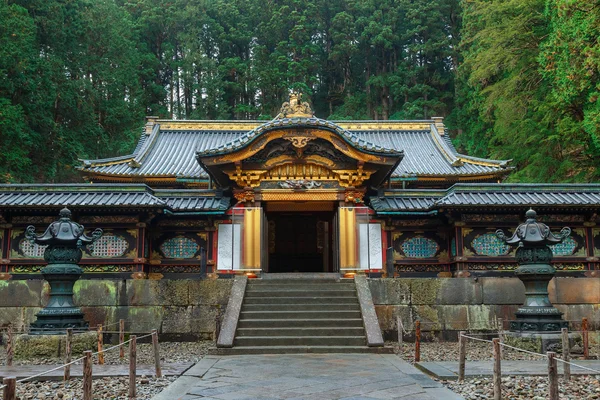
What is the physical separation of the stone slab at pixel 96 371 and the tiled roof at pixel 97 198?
4.80 m

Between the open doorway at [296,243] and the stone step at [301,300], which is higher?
the open doorway at [296,243]

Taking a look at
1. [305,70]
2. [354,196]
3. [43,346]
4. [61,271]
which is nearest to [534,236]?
[354,196]

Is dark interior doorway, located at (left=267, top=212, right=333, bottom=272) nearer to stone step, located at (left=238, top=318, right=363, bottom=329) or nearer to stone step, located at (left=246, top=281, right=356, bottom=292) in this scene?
stone step, located at (left=246, top=281, right=356, bottom=292)

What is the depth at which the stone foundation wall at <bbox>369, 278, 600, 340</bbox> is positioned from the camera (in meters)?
12.7

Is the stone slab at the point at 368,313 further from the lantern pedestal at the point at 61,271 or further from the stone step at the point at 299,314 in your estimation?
the lantern pedestal at the point at 61,271

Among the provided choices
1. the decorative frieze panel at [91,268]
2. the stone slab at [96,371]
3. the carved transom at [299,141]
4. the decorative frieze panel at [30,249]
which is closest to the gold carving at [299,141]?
the carved transom at [299,141]

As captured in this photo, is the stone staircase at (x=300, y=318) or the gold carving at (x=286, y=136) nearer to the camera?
the stone staircase at (x=300, y=318)

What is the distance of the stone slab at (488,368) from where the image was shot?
7.76 m

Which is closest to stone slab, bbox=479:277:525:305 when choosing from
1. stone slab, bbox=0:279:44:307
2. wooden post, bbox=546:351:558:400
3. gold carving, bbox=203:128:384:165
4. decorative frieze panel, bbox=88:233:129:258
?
gold carving, bbox=203:128:384:165

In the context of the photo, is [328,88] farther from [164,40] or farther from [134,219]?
Answer: [134,219]

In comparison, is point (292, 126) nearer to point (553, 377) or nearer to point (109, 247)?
point (109, 247)

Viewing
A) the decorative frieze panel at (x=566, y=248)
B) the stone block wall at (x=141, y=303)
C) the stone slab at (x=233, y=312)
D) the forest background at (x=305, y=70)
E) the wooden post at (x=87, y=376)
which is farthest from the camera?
the forest background at (x=305, y=70)

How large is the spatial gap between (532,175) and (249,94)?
27264 millimetres

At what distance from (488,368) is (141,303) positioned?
8.18m
